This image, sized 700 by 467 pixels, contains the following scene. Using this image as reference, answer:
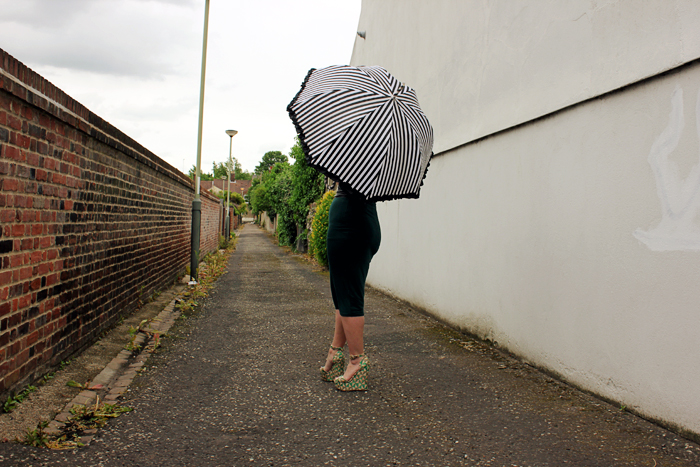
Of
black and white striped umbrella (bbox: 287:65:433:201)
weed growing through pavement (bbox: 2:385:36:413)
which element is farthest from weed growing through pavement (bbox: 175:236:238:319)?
black and white striped umbrella (bbox: 287:65:433:201)

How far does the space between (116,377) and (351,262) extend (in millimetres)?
1880

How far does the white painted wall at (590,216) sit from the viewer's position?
2592mm

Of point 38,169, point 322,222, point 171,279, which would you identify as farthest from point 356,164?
point 322,222

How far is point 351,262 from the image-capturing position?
3227 mm

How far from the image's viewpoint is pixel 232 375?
3576 millimetres

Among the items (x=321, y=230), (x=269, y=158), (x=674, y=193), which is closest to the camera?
(x=674, y=193)

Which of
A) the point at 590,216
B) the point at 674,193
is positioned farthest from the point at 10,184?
the point at 674,193

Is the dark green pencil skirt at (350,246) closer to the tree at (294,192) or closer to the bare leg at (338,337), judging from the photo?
the bare leg at (338,337)

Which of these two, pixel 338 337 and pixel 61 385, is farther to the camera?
pixel 338 337

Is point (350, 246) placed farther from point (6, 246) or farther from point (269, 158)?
point (269, 158)

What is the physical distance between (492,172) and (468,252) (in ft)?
2.84

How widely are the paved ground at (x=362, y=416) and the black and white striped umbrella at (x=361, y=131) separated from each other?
134 centimetres

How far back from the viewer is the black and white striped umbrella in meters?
2.85

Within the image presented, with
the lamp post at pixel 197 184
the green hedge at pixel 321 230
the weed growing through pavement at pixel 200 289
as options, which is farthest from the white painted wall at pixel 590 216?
the green hedge at pixel 321 230
